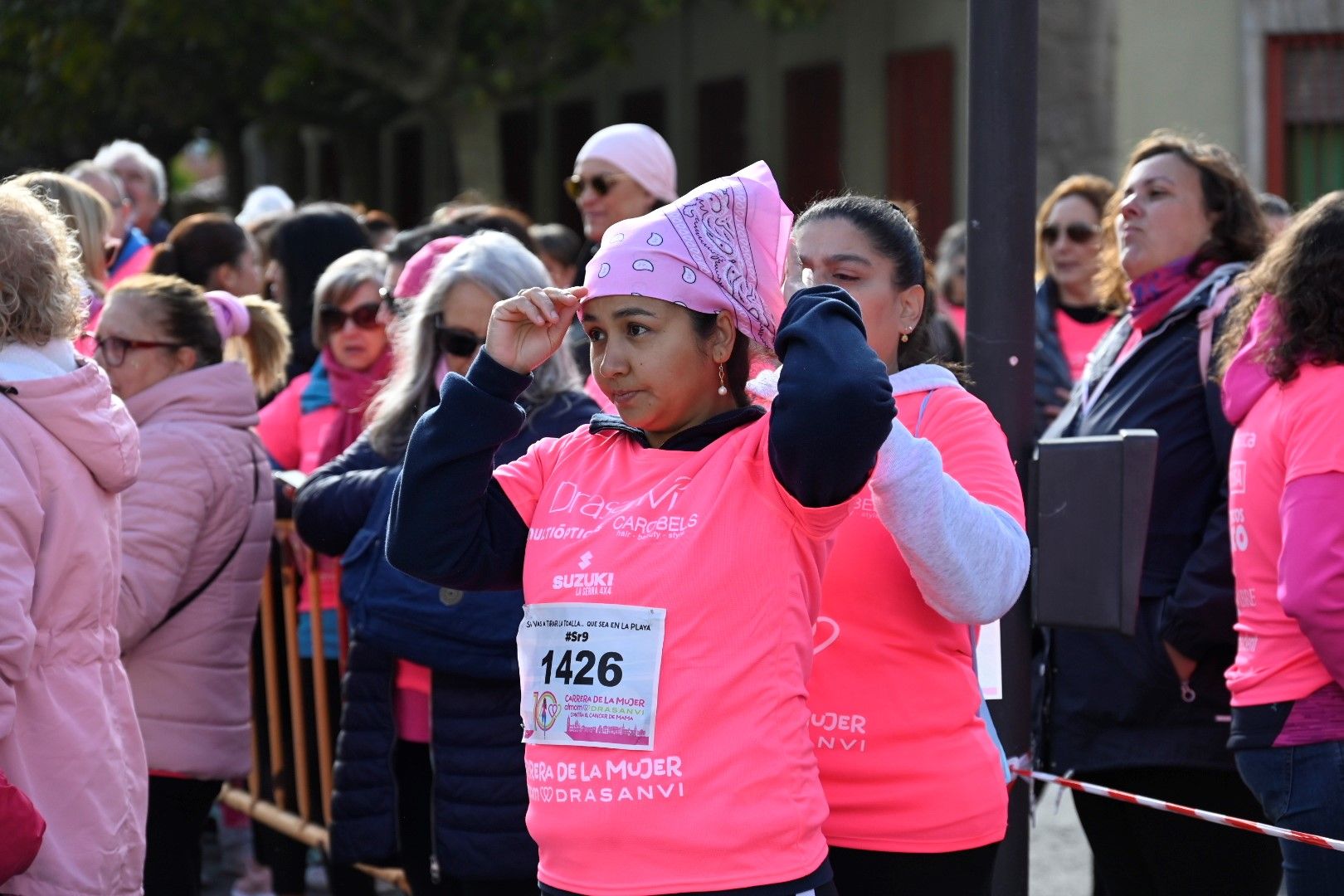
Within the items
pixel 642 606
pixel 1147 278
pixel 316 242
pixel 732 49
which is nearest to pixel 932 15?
pixel 732 49

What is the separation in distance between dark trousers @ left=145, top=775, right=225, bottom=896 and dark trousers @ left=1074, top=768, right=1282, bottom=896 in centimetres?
217

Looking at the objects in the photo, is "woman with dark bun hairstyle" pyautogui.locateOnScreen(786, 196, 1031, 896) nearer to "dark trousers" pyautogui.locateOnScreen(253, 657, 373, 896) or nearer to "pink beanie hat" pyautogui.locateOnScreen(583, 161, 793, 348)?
"pink beanie hat" pyautogui.locateOnScreen(583, 161, 793, 348)

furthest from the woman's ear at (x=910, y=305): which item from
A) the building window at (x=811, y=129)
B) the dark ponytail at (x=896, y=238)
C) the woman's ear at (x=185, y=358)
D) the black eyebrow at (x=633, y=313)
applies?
the building window at (x=811, y=129)

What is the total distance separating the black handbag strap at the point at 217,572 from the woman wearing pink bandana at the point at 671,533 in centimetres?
185

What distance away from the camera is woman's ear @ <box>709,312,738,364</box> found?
3000 millimetres

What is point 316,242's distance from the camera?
7.20 m

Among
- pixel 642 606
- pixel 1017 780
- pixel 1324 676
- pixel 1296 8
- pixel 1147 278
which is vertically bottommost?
pixel 1017 780

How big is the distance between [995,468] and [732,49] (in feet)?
52.5

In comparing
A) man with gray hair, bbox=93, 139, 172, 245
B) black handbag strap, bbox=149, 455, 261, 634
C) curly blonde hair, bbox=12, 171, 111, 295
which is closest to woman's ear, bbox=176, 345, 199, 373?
black handbag strap, bbox=149, 455, 261, 634

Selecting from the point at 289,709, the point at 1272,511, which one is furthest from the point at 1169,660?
the point at 289,709

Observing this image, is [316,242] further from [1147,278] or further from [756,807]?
[756,807]

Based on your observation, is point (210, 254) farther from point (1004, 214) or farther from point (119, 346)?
point (1004, 214)

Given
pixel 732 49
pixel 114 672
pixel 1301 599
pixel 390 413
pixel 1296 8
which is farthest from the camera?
pixel 732 49

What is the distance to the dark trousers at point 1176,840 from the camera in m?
4.21
